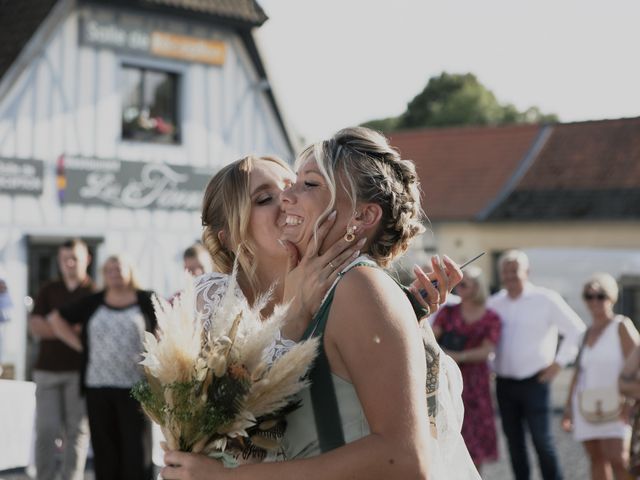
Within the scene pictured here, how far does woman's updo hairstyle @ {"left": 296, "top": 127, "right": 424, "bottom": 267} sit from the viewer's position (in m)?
2.43

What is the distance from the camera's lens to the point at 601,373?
8711 millimetres

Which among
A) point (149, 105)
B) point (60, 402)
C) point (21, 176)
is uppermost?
point (149, 105)

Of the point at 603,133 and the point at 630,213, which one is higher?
the point at 603,133

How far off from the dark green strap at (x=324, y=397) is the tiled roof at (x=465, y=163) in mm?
28538

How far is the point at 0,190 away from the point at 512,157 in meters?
20.0

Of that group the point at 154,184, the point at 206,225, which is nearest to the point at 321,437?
the point at 206,225

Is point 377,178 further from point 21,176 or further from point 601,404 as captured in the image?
point 21,176

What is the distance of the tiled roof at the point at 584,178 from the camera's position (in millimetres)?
28969

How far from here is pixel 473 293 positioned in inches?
350

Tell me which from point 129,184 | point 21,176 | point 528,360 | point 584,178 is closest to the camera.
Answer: point 528,360

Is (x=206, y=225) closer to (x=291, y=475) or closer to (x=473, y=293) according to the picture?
(x=291, y=475)

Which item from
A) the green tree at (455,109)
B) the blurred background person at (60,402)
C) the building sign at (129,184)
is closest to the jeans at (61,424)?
the blurred background person at (60,402)

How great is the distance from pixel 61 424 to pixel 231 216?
574cm

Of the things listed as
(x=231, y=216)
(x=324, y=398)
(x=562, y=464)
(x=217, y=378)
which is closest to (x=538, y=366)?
(x=562, y=464)
